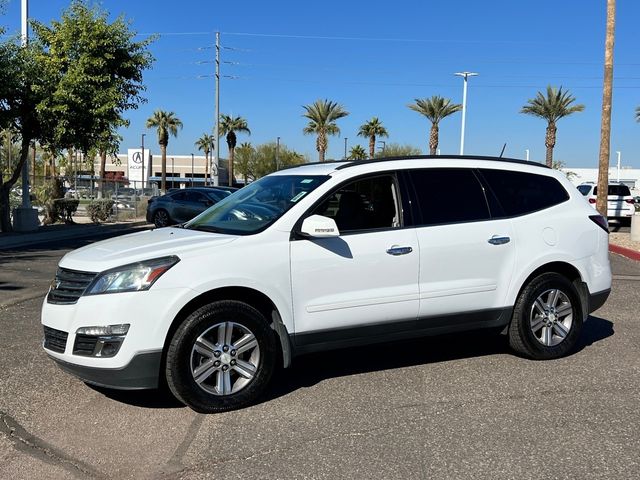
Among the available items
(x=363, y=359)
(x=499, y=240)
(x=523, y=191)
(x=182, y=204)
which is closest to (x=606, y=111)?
(x=182, y=204)

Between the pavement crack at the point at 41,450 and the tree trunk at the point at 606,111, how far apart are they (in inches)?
713

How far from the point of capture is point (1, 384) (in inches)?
192

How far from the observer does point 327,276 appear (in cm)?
452

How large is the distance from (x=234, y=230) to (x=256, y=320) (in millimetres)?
760

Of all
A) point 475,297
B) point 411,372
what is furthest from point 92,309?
point 475,297

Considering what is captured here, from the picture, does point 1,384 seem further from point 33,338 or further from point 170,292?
point 170,292

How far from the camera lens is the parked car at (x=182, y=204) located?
21.0 m

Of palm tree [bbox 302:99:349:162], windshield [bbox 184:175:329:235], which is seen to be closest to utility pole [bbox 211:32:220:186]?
palm tree [bbox 302:99:349:162]

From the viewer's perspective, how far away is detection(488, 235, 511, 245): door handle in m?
5.18

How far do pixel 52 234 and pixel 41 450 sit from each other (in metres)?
15.3

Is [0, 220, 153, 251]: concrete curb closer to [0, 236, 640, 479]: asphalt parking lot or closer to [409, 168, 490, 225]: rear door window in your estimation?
[0, 236, 640, 479]: asphalt parking lot

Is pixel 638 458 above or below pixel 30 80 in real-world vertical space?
below

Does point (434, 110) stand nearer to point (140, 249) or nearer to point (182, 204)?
point (182, 204)

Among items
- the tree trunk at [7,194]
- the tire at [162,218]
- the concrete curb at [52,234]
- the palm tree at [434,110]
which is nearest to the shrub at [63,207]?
the concrete curb at [52,234]
